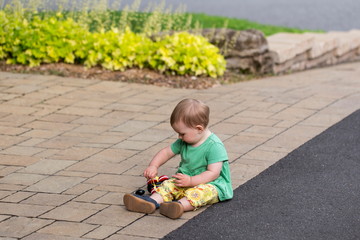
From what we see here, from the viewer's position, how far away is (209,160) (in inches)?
178

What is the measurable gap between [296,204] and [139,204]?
978 mm

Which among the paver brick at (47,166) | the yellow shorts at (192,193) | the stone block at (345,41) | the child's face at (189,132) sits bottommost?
the paver brick at (47,166)

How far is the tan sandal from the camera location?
4332 mm

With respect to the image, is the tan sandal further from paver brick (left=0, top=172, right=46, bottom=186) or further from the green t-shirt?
paver brick (left=0, top=172, right=46, bottom=186)

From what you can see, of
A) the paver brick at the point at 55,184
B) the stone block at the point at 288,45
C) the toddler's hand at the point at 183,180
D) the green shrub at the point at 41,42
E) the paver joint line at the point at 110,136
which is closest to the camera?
the paver joint line at the point at 110,136

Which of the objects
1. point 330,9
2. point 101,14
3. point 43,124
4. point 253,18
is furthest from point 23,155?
point 330,9

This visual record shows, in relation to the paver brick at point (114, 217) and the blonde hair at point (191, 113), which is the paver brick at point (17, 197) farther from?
the blonde hair at point (191, 113)

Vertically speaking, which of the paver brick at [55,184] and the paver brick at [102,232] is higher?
the paver brick at [102,232]

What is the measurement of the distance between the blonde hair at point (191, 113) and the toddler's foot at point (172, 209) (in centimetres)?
50

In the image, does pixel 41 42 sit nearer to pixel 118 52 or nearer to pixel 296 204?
pixel 118 52

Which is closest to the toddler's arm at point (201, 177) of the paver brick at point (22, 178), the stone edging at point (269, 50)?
the paver brick at point (22, 178)

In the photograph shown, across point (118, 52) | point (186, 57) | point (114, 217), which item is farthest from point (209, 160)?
point (118, 52)

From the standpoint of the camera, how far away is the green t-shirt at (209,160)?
4531mm

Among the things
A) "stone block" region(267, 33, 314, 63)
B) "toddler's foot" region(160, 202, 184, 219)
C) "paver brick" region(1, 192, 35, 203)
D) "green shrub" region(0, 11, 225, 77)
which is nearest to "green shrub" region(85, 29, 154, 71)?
"green shrub" region(0, 11, 225, 77)
